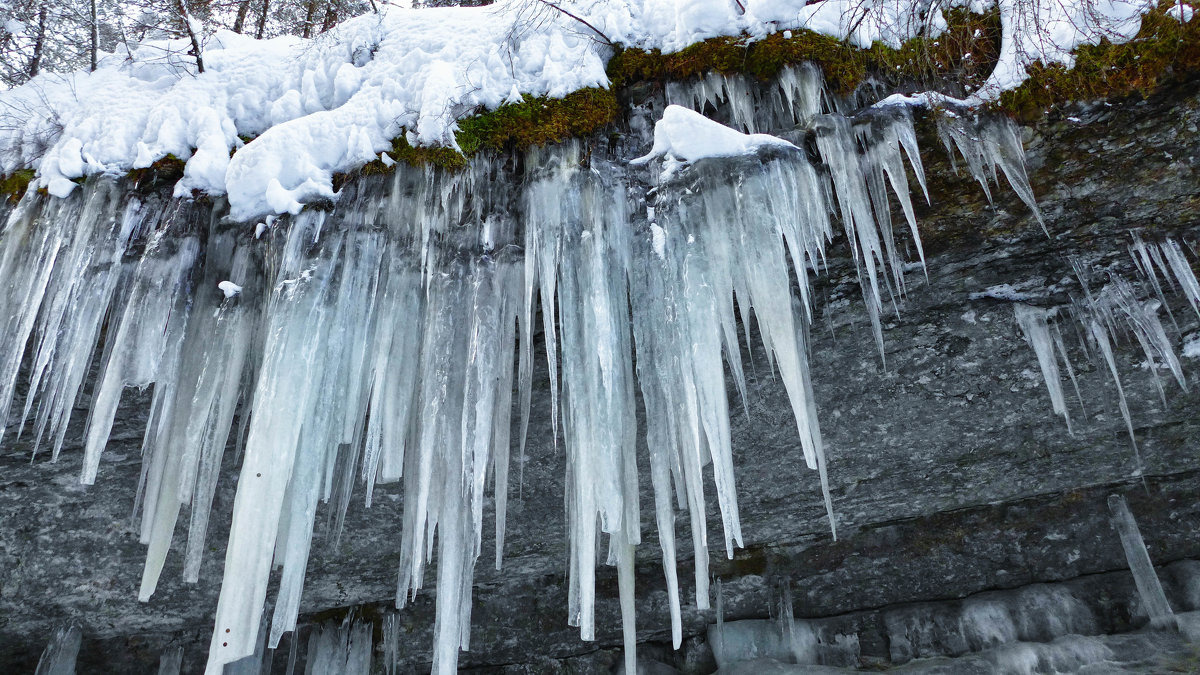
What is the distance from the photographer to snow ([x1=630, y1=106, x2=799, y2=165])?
3.13 metres

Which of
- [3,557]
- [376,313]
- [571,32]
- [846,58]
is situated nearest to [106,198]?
[376,313]

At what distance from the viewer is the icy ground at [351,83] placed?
339cm

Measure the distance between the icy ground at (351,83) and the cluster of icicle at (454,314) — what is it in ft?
0.76

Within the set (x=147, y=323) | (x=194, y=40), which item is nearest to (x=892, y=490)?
(x=147, y=323)

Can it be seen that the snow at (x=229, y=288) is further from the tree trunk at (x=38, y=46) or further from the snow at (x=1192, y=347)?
the snow at (x=1192, y=347)

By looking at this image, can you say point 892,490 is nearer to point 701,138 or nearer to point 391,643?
point 701,138

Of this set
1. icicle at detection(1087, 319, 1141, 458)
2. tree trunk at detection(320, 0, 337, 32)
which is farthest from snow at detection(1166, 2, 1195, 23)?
tree trunk at detection(320, 0, 337, 32)

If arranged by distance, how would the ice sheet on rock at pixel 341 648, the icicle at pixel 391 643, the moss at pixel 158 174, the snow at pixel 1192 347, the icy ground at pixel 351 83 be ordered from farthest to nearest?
the icicle at pixel 391 643 → the ice sheet on rock at pixel 341 648 → the snow at pixel 1192 347 → the moss at pixel 158 174 → the icy ground at pixel 351 83

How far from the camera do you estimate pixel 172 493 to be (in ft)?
10.9

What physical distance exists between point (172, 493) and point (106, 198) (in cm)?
151

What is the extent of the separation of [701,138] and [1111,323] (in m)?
2.92

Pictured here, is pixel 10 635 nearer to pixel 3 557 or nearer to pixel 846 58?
pixel 3 557

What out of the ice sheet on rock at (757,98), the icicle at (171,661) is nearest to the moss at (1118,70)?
the ice sheet on rock at (757,98)

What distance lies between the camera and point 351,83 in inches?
150
